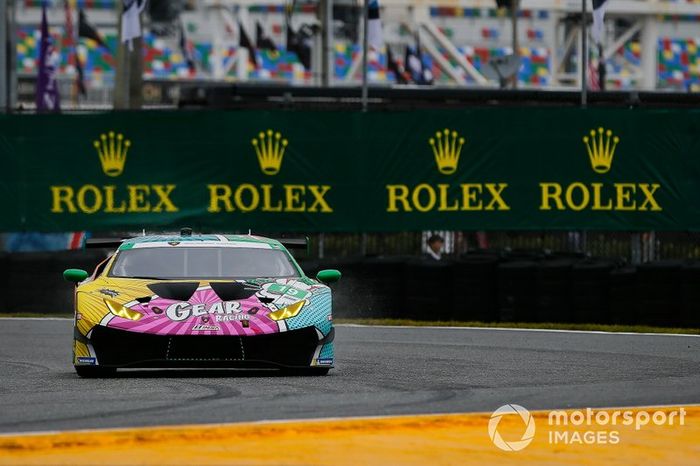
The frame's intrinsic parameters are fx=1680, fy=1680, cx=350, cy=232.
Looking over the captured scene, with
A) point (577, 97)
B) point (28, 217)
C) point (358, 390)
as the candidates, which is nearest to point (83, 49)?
point (577, 97)

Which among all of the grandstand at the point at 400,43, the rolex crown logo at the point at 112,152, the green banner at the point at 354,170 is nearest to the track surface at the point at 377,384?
the green banner at the point at 354,170

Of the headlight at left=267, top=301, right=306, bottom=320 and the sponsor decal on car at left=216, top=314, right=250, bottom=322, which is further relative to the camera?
the headlight at left=267, top=301, right=306, bottom=320

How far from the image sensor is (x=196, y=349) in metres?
12.0

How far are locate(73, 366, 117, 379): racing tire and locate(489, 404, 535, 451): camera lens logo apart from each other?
353 centimetres

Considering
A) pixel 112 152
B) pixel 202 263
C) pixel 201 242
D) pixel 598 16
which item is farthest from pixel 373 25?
pixel 202 263

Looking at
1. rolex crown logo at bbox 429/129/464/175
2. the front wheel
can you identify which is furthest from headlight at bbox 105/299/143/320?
rolex crown logo at bbox 429/129/464/175

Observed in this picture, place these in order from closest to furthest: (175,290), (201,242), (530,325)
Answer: (175,290) → (201,242) → (530,325)

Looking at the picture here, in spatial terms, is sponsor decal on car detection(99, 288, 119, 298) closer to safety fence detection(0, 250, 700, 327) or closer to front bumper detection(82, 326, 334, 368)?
front bumper detection(82, 326, 334, 368)

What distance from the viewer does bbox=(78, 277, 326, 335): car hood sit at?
12016 millimetres

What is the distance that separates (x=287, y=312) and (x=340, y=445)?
4.04 meters

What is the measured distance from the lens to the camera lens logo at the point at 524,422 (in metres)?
8.27

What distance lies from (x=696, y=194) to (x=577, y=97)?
387 inches

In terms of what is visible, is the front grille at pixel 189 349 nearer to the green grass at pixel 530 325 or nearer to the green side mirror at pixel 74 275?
the green side mirror at pixel 74 275

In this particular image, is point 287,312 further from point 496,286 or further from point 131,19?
point 131,19
